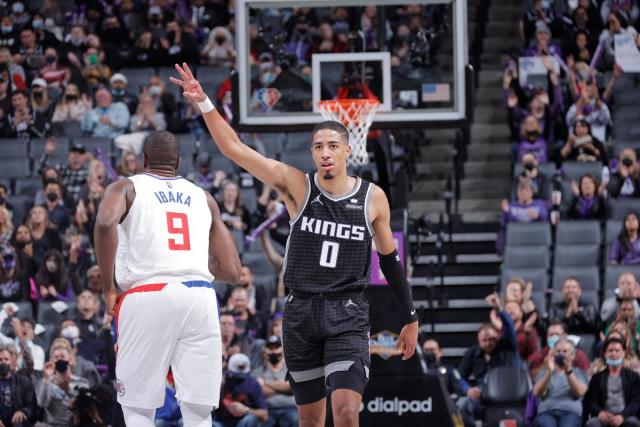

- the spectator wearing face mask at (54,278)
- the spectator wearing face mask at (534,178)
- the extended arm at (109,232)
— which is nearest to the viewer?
the extended arm at (109,232)

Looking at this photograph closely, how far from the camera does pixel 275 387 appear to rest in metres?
12.3

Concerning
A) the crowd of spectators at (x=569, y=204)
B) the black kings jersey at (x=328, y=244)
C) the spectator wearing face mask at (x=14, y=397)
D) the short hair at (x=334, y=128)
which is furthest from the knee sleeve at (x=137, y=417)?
the crowd of spectators at (x=569, y=204)

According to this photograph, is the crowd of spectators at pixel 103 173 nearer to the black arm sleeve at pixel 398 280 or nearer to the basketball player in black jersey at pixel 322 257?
the basketball player in black jersey at pixel 322 257

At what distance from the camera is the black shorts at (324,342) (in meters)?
7.01

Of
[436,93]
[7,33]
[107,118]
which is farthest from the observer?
[7,33]

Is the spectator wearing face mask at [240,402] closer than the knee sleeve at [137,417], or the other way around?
the knee sleeve at [137,417]

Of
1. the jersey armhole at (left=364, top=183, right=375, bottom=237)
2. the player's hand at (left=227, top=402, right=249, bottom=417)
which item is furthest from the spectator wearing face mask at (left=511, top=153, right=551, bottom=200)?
the jersey armhole at (left=364, top=183, right=375, bottom=237)

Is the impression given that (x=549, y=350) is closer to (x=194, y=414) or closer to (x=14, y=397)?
(x=14, y=397)

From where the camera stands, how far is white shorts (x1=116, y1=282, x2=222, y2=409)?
6.86 m

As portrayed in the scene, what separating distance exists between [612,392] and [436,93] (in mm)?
3147

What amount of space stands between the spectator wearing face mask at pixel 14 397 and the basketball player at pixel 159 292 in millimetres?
5574

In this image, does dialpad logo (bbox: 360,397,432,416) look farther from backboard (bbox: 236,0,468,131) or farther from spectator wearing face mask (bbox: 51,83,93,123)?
spectator wearing face mask (bbox: 51,83,93,123)

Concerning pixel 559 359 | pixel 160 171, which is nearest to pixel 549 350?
pixel 559 359

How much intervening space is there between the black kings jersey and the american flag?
4735 millimetres
